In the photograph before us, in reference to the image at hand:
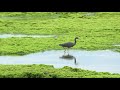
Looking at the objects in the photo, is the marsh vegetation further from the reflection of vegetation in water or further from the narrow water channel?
the narrow water channel

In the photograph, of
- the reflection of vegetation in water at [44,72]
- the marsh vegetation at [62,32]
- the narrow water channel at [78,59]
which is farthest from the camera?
the marsh vegetation at [62,32]

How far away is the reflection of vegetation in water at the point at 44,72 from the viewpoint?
3.37m

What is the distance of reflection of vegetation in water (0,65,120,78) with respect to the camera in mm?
3372

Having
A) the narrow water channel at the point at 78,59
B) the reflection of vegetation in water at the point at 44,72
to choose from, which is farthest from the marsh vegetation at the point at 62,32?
the narrow water channel at the point at 78,59

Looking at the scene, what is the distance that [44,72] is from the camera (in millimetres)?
3516

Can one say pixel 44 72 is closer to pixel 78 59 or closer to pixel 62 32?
pixel 78 59

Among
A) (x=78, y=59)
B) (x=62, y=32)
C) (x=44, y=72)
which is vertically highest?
(x=62, y=32)

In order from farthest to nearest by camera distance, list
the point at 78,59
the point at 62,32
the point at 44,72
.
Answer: the point at 62,32
the point at 78,59
the point at 44,72

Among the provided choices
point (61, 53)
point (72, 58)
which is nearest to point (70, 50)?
point (61, 53)

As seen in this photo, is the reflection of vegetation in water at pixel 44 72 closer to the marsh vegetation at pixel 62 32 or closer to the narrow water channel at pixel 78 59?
the marsh vegetation at pixel 62 32

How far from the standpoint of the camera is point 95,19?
8.07 meters

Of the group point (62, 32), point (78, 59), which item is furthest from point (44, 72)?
point (62, 32)

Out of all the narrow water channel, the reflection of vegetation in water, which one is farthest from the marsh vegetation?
the narrow water channel
